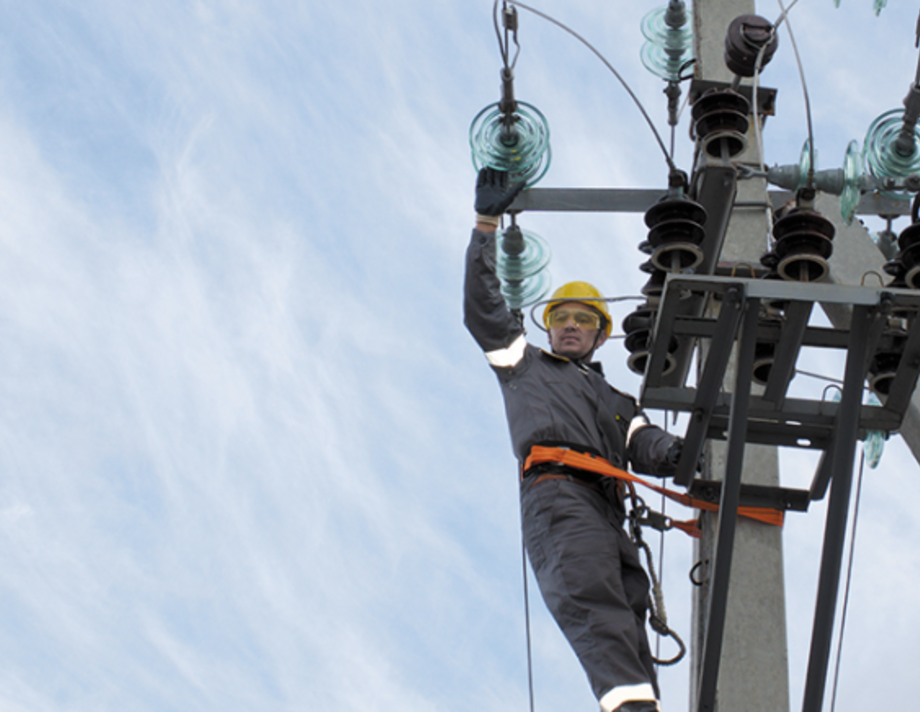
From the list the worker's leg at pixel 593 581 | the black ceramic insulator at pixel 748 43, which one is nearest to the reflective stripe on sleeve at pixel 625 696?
the worker's leg at pixel 593 581

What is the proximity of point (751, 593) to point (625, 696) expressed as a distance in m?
→ 0.73

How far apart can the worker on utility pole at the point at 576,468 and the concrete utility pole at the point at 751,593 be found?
26 centimetres

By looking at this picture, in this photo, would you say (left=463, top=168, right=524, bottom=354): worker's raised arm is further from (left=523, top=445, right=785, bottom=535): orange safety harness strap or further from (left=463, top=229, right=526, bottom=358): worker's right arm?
(left=523, top=445, right=785, bottom=535): orange safety harness strap

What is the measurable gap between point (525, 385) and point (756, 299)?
1547 mm

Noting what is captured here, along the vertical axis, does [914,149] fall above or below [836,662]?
above

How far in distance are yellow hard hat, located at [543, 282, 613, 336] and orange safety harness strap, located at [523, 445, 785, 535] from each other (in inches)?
49.5

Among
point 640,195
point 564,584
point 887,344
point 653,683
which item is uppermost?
point 640,195

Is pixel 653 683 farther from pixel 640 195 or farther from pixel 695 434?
pixel 640 195

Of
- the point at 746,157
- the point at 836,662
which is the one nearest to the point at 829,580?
the point at 836,662

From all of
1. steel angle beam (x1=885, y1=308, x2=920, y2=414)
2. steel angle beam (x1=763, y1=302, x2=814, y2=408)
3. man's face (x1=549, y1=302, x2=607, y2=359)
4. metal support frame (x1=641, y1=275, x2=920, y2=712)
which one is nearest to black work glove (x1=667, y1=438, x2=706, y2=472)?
metal support frame (x1=641, y1=275, x2=920, y2=712)

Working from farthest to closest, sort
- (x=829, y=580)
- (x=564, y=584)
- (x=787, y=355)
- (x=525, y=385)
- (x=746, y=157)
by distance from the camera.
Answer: (x=746, y=157)
(x=525, y=385)
(x=564, y=584)
(x=787, y=355)
(x=829, y=580)

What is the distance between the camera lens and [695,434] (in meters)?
4.75

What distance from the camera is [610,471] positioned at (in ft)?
16.3

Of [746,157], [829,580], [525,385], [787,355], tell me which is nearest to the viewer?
[829,580]
